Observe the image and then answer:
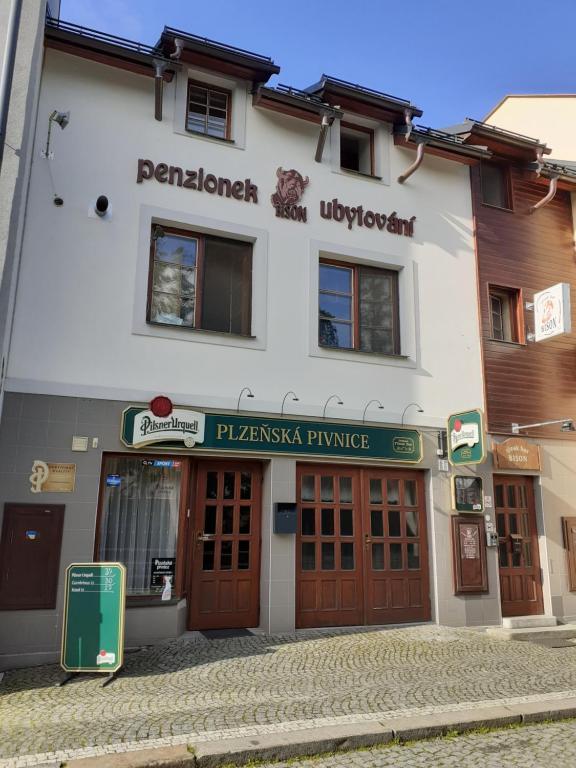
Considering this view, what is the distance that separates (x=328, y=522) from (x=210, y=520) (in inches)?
71.8

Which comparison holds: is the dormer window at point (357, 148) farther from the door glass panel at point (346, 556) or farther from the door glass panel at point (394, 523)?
the door glass panel at point (346, 556)

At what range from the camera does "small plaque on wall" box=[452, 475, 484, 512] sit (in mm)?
10273

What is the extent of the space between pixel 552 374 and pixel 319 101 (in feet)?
20.9

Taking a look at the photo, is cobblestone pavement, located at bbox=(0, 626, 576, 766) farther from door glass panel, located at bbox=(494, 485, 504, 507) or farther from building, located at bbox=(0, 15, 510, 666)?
door glass panel, located at bbox=(494, 485, 504, 507)

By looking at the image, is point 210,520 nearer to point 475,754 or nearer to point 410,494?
point 410,494

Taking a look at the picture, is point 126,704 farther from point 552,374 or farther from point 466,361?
point 552,374

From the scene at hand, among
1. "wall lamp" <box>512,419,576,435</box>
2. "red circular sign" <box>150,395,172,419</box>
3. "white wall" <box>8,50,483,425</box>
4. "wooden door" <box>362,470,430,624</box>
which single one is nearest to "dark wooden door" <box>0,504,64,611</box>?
"white wall" <box>8,50,483,425</box>

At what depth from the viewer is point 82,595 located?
22.6ft

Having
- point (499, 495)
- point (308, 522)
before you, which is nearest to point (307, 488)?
point (308, 522)

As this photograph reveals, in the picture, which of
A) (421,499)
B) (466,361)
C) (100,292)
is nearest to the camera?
(100,292)

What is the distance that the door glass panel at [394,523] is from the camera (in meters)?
10.0

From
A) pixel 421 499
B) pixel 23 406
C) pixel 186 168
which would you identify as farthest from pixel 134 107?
pixel 421 499

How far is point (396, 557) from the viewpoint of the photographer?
9.98 metres

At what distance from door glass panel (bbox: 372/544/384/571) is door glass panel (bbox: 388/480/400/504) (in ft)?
2.42
